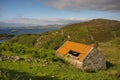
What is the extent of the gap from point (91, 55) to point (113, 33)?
107 meters

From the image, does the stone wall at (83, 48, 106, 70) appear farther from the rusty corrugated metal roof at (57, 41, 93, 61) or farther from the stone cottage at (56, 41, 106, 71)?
the rusty corrugated metal roof at (57, 41, 93, 61)

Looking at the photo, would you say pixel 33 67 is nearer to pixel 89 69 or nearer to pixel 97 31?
pixel 89 69

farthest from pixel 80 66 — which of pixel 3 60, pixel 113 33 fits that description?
pixel 113 33

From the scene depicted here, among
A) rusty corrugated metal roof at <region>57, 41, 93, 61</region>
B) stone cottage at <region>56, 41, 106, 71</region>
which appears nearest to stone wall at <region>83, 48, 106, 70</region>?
stone cottage at <region>56, 41, 106, 71</region>

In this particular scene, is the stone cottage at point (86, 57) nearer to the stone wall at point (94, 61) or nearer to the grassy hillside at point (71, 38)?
the stone wall at point (94, 61)

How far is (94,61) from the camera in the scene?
126ft

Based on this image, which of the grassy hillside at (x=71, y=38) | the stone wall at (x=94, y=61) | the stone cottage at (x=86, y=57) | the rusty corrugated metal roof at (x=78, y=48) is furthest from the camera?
the grassy hillside at (x=71, y=38)

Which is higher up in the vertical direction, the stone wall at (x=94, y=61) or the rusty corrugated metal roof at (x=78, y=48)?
the rusty corrugated metal roof at (x=78, y=48)

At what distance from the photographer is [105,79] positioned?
1107 inches

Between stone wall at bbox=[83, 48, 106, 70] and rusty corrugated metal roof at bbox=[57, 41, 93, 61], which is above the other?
rusty corrugated metal roof at bbox=[57, 41, 93, 61]

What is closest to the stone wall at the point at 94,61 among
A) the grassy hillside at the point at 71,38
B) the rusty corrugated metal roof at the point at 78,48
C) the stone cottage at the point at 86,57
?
the stone cottage at the point at 86,57

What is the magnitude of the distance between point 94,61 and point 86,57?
6.07 ft

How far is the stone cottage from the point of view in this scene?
37062 millimetres

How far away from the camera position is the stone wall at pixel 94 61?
37.2 m
